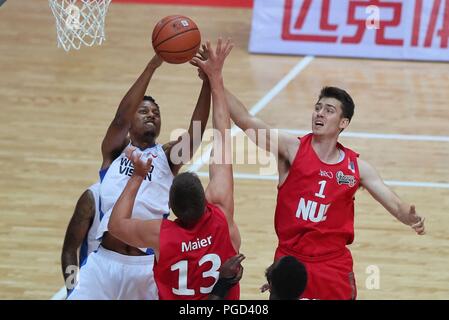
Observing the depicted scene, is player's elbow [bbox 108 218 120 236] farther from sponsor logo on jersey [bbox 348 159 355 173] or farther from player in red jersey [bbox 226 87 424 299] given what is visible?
sponsor logo on jersey [bbox 348 159 355 173]

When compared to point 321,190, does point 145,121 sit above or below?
above

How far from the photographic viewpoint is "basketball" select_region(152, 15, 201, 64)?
6051mm

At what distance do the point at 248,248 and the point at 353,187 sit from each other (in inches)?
108

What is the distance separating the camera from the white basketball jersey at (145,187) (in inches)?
256

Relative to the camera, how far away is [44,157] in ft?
35.5

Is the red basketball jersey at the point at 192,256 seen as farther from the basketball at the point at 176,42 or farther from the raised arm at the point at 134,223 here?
the basketball at the point at 176,42

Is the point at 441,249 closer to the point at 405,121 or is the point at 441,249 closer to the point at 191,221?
the point at 405,121

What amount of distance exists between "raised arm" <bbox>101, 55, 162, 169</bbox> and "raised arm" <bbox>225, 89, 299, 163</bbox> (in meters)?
0.52

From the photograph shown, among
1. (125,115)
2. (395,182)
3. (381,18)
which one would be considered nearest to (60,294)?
(125,115)

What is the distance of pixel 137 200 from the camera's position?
6480 millimetres

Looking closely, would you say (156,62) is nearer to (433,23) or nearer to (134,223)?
(134,223)

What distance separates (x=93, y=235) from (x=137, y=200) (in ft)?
1.73

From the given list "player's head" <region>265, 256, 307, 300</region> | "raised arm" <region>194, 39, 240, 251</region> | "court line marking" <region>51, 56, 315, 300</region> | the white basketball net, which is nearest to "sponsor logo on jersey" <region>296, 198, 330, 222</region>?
"raised arm" <region>194, 39, 240, 251</region>

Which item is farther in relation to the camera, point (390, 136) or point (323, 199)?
point (390, 136)
